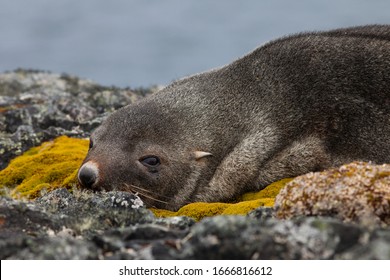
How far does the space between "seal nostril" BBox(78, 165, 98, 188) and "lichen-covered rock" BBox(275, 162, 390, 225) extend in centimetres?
447

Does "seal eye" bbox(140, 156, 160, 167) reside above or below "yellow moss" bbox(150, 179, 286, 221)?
above

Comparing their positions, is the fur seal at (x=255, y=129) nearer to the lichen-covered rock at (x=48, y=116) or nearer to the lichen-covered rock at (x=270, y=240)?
the lichen-covered rock at (x=270, y=240)

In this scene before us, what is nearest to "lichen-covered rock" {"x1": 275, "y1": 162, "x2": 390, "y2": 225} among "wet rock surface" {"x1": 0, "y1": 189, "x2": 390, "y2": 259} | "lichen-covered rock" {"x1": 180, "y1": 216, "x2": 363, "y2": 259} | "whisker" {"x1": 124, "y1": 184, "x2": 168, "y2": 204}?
"wet rock surface" {"x1": 0, "y1": 189, "x2": 390, "y2": 259}

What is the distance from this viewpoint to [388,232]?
6918mm

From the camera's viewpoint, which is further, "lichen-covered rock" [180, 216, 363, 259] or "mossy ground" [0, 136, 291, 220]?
"mossy ground" [0, 136, 291, 220]

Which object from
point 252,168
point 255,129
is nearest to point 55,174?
point 252,168

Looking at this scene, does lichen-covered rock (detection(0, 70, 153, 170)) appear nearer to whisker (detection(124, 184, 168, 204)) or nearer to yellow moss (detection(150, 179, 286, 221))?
whisker (detection(124, 184, 168, 204))

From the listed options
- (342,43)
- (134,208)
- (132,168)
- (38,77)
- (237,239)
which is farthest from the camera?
(38,77)

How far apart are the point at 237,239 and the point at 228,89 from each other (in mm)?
7722

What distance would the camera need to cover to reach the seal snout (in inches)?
493

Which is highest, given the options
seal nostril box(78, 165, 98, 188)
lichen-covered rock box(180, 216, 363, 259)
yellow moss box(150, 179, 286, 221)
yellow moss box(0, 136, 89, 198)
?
yellow moss box(0, 136, 89, 198)

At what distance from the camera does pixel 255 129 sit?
44.8 ft
